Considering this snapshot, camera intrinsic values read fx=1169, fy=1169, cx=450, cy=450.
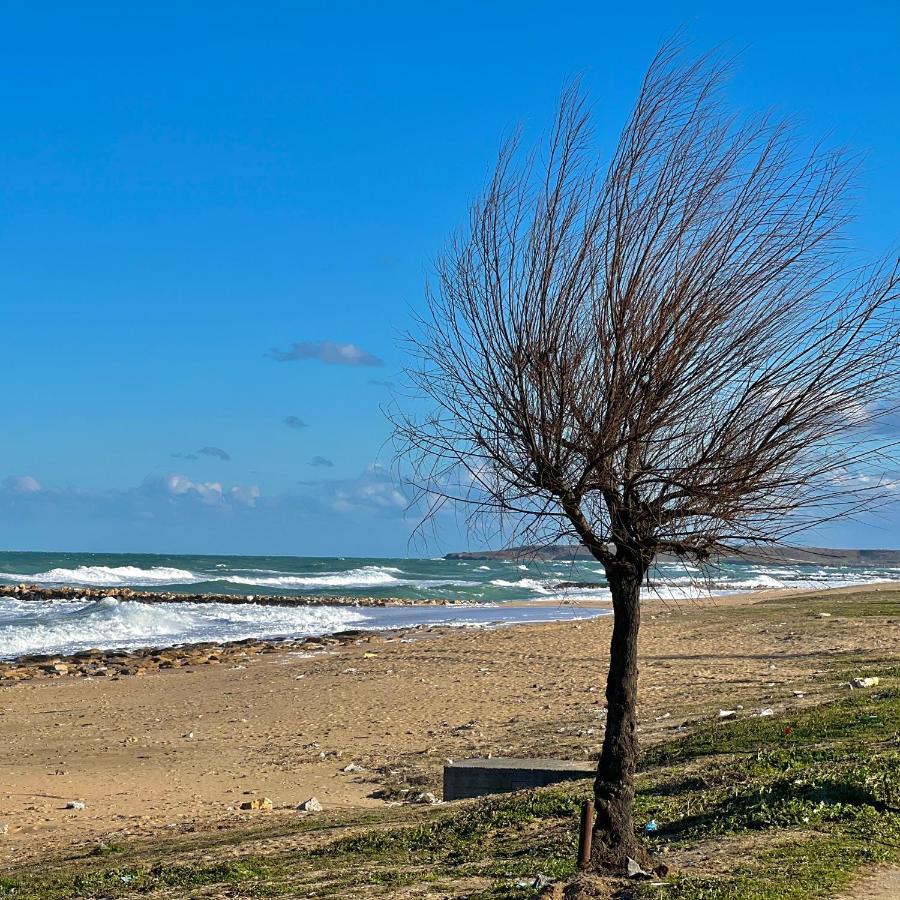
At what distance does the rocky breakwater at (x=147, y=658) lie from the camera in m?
25.7

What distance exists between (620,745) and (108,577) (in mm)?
79340

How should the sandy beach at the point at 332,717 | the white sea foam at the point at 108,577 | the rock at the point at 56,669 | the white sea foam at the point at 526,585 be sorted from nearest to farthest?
1. the sandy beach at the point at 332,717
2. the rock at the point at 56,669
3. the white sea foam at the point at 526,585
4. the white sea foam at the point at 108,577

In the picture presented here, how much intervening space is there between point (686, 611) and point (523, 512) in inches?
1274

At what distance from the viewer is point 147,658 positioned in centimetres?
2867

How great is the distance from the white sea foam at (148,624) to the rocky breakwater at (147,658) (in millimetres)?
2547

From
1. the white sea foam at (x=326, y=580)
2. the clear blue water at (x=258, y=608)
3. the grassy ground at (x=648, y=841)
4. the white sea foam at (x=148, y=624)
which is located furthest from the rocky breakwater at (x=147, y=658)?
the white sea foam at (x=326, y=580)

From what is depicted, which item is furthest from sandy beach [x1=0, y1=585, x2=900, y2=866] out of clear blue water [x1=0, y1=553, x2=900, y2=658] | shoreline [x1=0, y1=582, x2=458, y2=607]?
shoreline [x1=0, y1=582, x2=458, y2=607]

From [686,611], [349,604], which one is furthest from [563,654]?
[349,604]

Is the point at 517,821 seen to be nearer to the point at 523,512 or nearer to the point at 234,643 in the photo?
the point at 523,512

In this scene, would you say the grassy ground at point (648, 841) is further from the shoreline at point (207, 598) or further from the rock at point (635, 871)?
the shoreline at point (207, 598)

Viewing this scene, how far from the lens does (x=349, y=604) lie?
179 ft

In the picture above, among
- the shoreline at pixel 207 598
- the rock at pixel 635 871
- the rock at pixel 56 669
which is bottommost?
the rock at pixel 56 669

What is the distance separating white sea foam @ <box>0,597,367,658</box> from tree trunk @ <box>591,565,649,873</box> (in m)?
27.7

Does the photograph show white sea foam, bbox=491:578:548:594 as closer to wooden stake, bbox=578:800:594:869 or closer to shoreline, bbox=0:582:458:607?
shoreline, bbox=0:582:458:607
